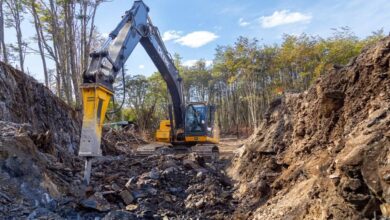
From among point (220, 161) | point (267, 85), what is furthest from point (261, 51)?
point (220, 161)

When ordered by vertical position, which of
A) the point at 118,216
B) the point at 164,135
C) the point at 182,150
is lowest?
the point at 118,216

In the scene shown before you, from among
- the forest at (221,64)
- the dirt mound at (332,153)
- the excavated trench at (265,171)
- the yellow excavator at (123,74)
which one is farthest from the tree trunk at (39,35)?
the dirt mound at (332,153)

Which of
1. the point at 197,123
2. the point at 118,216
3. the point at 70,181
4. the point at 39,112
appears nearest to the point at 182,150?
the point at 197,123

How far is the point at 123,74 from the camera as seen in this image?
7.99 metres

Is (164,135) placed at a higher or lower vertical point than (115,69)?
lower

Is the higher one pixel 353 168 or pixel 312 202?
pixel 353 168

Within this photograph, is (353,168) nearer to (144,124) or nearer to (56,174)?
(56,174)

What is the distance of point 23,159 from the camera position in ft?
18.0

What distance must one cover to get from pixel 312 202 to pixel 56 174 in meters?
4.19

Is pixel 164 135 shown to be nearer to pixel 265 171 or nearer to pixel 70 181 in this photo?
pixel 265 171

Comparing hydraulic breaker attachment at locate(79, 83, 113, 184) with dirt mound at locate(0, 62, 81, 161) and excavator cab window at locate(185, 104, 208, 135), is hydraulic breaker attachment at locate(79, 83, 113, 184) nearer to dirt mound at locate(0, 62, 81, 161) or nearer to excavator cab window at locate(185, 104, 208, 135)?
dirt mound at locate(0, 62, 81, 161)

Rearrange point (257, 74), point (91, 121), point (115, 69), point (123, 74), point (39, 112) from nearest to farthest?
point (91, 121) < point (115, 69) < point (123, 74) < point (39, 112) < point (257, 74)

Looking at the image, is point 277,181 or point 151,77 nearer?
point 277,181

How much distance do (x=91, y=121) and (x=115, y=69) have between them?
6.33 ft
